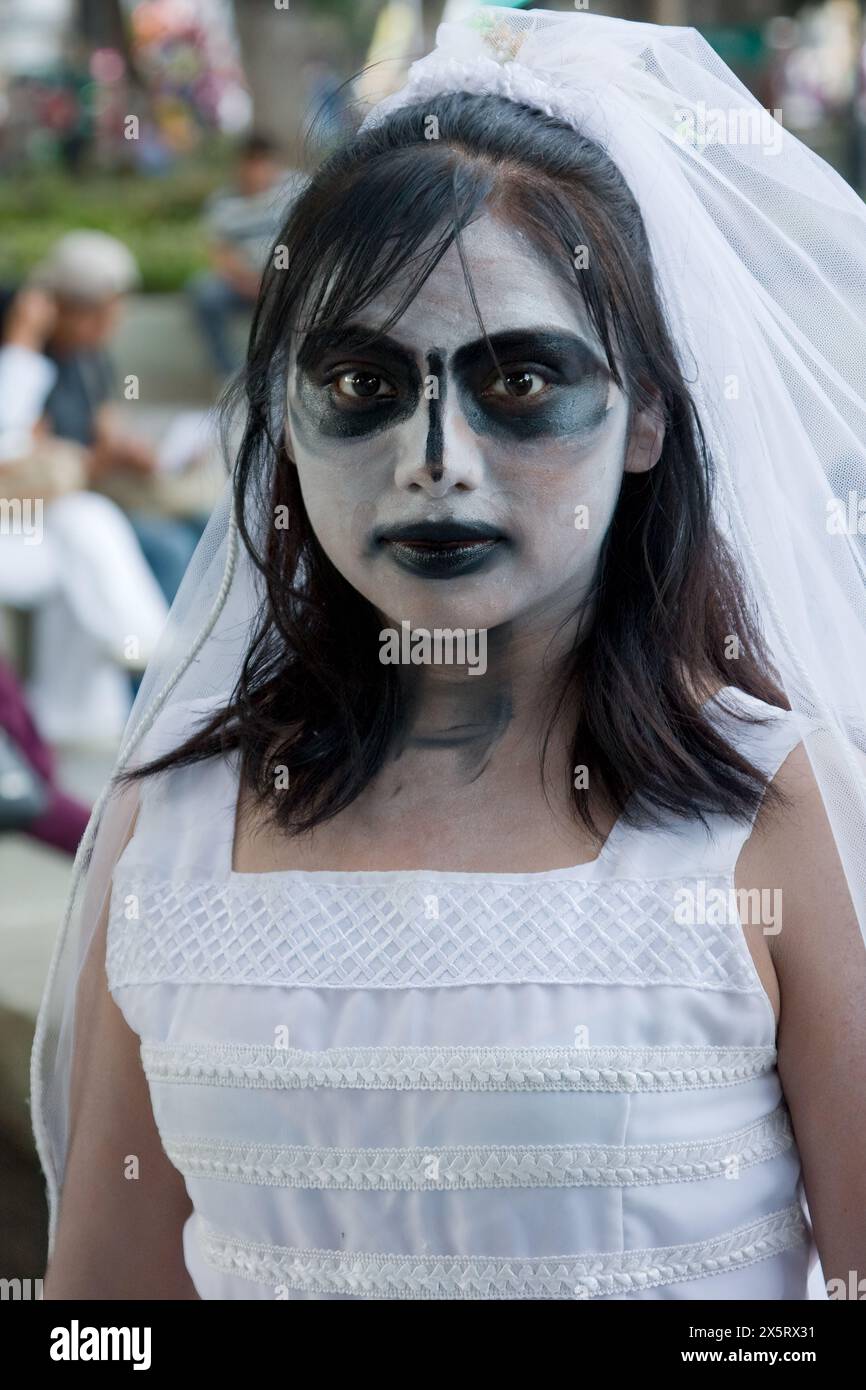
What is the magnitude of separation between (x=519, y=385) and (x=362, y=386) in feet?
0.42

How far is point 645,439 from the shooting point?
4.27ft

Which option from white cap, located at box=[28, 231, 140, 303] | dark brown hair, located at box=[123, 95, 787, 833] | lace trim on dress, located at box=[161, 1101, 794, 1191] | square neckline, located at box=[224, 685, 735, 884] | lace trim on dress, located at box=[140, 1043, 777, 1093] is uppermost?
white cap, located at box=[28, 231, 140, 303]

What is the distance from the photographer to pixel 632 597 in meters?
1.33

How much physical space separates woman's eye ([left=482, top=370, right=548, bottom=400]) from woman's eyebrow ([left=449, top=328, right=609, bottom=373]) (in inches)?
0.5

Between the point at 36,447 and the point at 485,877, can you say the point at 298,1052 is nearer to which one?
the point at 485,877

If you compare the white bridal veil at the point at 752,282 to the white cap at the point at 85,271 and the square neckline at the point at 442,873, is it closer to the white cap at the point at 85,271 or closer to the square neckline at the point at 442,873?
Answer: the square neckline at the point at 442,873

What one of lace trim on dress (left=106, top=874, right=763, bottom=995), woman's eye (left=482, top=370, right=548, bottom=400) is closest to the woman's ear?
woman's eye (left=482, top=370, right=548, bottom=400)

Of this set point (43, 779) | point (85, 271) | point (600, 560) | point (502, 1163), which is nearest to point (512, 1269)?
point (502, 1163)

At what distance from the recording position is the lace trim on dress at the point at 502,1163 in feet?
3.81

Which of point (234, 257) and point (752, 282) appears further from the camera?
point (234, 257)

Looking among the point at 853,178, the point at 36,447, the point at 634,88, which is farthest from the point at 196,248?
the point at 634,88

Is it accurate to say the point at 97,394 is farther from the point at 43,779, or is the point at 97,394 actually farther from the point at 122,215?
the point at 122,215

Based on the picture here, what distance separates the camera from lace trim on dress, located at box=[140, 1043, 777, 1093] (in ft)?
3.80

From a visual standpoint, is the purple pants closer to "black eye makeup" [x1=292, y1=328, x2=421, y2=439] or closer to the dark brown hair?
the dark brown hair
